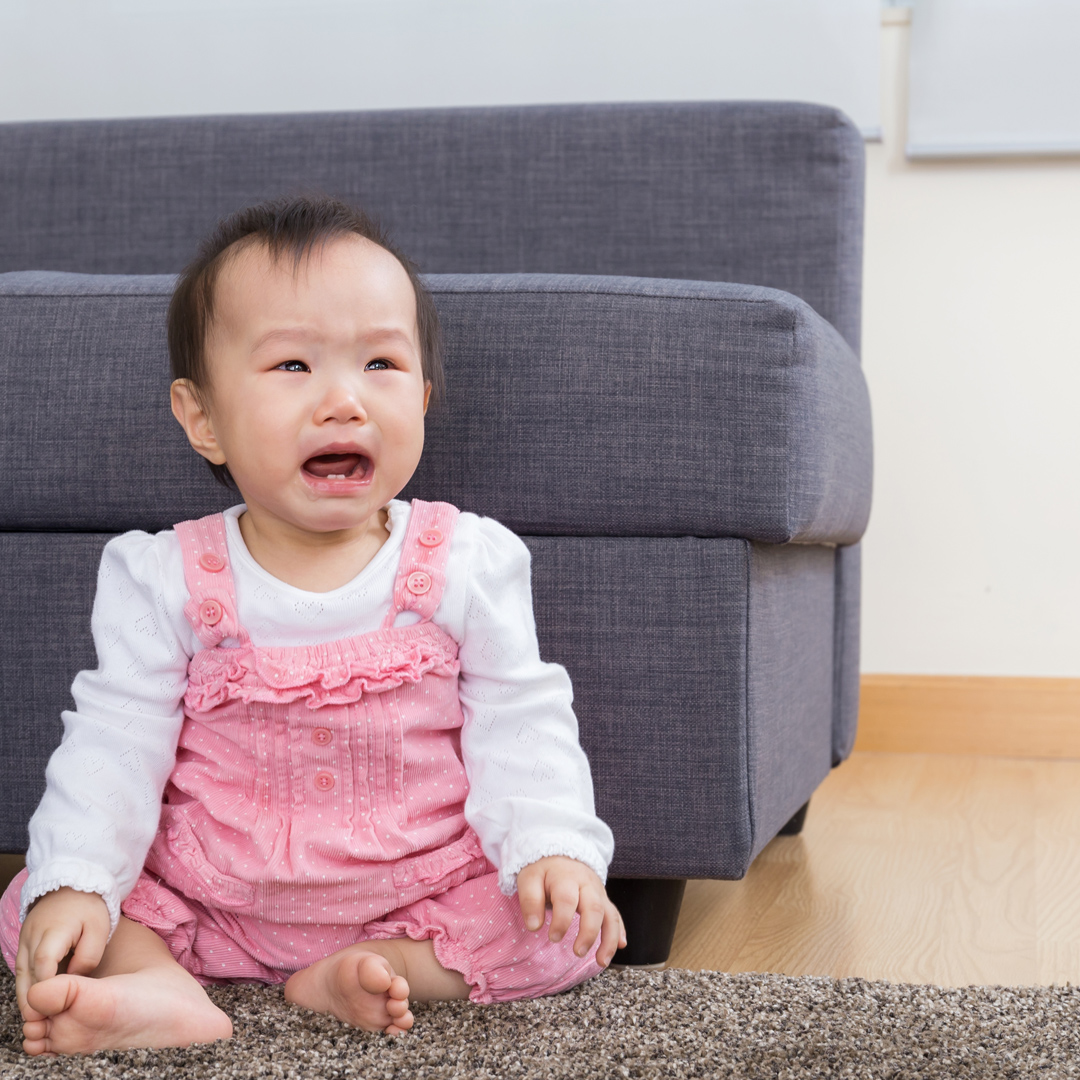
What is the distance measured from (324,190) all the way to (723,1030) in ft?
3.86

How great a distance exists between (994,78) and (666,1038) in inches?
61.1

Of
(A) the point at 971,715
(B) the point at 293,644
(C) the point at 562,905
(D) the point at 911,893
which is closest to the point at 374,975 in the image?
(C) the point at 562,905

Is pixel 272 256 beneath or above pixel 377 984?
above

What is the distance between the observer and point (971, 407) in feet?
5.93

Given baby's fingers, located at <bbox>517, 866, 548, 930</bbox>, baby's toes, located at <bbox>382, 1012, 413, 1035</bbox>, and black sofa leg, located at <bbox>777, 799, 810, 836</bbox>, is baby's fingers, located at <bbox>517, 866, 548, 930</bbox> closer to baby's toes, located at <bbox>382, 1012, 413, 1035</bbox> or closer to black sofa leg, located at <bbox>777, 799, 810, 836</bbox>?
baby's toes, located at <bbox>382, 1012, 413, 1035</bbox>

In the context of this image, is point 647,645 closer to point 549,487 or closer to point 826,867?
point 549,487

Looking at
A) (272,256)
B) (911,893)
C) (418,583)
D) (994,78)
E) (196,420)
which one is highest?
(994,78)

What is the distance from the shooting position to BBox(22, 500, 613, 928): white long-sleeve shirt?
0.79m

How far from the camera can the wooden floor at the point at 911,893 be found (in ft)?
3.09

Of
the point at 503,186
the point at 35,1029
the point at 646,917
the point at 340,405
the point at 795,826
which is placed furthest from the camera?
the point at 503,186

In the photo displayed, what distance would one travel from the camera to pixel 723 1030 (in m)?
0.72

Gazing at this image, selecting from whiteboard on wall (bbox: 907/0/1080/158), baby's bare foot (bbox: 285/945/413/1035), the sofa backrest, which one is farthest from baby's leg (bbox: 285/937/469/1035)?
whiteboard on wall (bbox: 907/0/1080/158)

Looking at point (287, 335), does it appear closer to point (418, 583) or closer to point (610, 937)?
point (418, 583)

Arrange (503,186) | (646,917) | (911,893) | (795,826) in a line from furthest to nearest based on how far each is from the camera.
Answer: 1. (503,186)
2. (795,826)
3. (911,893)
4. (646,917)
